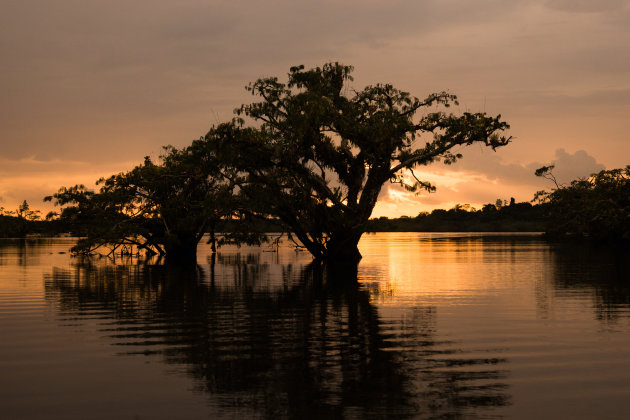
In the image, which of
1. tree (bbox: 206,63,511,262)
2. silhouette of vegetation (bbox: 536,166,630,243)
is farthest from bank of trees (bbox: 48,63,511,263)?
silhouette of vegetation (bbox: 536,166,630,243)

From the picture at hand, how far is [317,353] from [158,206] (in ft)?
133

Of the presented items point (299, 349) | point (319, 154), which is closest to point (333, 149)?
point (319, 154)

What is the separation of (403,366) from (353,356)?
1210 millimetres

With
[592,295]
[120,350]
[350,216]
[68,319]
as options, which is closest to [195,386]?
[120,350]

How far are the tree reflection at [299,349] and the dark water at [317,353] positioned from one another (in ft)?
0.15

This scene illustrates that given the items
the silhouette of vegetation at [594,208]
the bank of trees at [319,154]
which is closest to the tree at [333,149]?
the bank of trees at [319,154]

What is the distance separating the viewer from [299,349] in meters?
13.3

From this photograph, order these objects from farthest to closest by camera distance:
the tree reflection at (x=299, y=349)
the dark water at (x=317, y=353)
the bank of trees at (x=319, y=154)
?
1. the bank of trees at (x=319, y=154)
2. the tree reflection at (x=299, y=349)
3. the dark water at (x=317, y=353)

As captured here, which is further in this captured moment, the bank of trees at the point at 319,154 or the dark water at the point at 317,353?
the bank of trees at the point at 319,154

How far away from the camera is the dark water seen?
9234 millimetres

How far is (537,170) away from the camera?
93.3 m

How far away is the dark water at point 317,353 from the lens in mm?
9234

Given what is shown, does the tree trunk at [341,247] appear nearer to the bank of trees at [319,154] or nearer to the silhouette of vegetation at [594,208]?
the bank of trees at [319,154]

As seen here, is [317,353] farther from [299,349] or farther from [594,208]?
[594,208]
